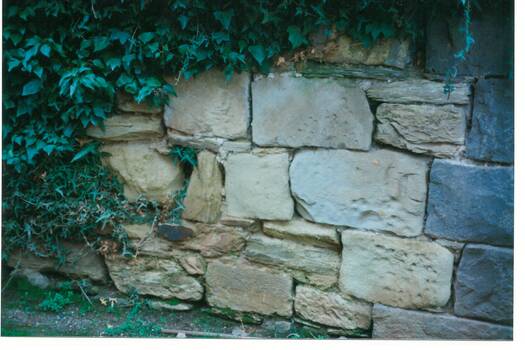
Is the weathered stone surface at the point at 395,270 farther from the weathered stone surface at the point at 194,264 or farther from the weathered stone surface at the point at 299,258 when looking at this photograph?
the weathered stone surface at the point at 194,264

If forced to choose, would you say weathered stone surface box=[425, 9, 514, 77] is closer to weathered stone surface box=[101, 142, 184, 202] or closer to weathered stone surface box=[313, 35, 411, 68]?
weathered stone surface box=[313, 35, 411, 68]

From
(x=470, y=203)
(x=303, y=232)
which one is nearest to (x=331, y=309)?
(x=303, y=232)

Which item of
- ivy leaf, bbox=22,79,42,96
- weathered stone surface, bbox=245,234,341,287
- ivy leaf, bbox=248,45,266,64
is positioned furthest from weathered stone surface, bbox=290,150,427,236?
ivy leaf, bbox=22,79,42,96

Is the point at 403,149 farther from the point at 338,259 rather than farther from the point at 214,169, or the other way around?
the point at 214,169

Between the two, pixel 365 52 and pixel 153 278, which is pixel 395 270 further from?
pixel 153 278

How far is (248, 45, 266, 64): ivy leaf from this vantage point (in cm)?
266

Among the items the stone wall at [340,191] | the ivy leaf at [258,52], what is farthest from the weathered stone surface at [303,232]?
the ivy leaf at [258,52]

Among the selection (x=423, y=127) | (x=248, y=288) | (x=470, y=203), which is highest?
(x=423, y=127)

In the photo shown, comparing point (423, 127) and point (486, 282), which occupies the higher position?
point (423, 127)

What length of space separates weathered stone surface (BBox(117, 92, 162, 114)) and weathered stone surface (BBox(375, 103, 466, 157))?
114cm

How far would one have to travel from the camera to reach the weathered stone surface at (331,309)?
2.79m

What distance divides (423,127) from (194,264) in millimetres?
1369

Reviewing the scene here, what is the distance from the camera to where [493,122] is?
2473mm

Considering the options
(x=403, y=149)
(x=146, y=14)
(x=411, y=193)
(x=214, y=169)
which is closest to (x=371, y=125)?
(x=403, y=149)
